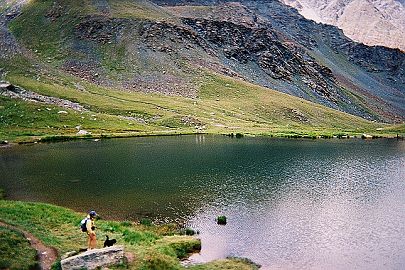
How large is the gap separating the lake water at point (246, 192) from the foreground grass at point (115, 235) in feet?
7.51

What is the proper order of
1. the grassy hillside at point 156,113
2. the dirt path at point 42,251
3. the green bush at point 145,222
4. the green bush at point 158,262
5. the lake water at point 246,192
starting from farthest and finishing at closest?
the grassy hillside at point 156,113
the green bush at point 145,222
the lake water at point 246,192
the green bush at point 158,262
the dirt path at point 42,251

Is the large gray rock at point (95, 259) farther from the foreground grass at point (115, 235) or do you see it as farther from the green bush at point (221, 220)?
the green bush at point (221, 220)

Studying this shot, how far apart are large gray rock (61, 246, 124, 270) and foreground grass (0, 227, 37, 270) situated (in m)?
3.31

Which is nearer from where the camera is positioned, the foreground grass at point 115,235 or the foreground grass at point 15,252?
the foreground grass at point 15,252

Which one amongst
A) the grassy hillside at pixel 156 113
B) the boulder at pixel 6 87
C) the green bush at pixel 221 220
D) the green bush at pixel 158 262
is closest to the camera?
the green bush at pixel 158 262

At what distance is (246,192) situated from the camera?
61.5m

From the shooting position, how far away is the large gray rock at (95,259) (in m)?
29.9

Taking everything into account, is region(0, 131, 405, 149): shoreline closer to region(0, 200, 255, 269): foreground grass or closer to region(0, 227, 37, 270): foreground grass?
region(0, 200, 255, 269): foreground grass

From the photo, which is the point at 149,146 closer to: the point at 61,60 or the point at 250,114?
the point at 250,114

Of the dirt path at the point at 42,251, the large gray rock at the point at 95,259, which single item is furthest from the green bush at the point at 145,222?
the large gray rock at the point at 95,259

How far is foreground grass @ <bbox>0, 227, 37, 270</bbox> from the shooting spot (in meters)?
30.5

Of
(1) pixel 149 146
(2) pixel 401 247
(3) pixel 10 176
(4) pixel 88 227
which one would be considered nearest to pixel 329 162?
(1) pixel 149 146

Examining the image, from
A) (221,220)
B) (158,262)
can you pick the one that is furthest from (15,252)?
(221,220)

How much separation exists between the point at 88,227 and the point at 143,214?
1869 cm
